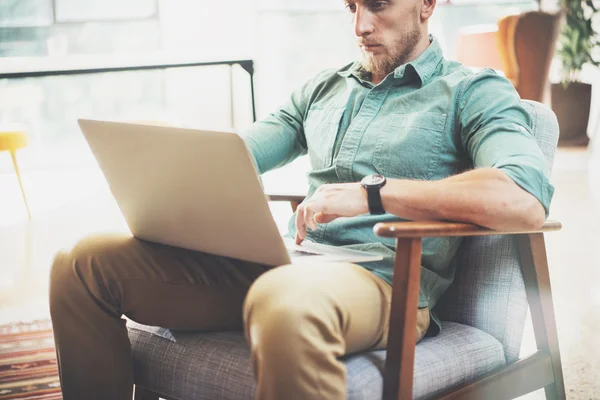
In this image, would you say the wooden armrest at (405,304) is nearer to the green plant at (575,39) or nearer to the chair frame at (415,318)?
the chair frame at (415,318)

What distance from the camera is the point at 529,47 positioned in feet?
18.4

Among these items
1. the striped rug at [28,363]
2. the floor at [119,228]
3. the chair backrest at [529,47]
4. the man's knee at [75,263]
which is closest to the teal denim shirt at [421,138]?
the man's knee at [75,263]

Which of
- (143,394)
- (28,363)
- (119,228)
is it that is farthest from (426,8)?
(119,228)

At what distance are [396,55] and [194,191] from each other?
0.65 meters

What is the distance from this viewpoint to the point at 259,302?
3.69 ft

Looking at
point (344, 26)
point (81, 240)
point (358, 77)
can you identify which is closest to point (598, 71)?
point (344, 26)

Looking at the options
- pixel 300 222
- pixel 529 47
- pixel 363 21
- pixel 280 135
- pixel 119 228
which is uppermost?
pixel 363 21

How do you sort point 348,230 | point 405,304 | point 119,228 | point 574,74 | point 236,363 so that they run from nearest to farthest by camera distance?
point 405,304 → point 236,363 → point 348,230 → point 119,228 → point 574,74

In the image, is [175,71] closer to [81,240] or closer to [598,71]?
[598,71]

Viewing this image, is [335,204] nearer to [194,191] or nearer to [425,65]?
[194,191]

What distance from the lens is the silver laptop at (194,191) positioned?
1.14 m

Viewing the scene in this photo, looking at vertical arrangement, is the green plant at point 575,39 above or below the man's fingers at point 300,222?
above

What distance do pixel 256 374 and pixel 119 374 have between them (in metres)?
0.40

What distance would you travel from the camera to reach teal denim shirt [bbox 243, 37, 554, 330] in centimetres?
137
